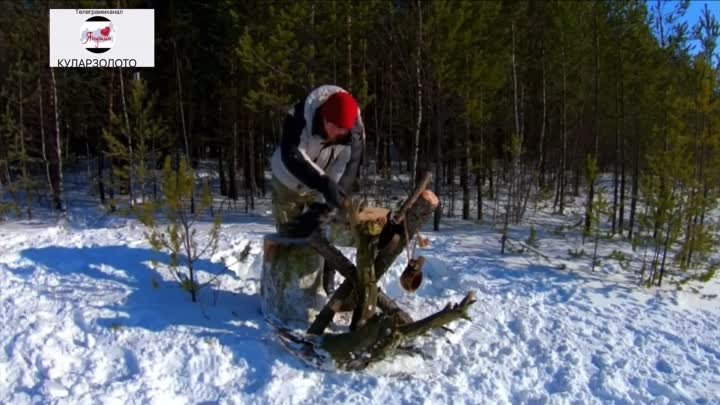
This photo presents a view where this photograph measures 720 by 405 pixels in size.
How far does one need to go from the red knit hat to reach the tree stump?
97cm

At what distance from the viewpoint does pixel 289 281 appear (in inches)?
160

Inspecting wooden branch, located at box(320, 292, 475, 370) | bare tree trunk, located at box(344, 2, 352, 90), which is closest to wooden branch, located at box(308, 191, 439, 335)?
wooden branch, located at box(320, 292, 475, 370)

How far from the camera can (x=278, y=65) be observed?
10.6m

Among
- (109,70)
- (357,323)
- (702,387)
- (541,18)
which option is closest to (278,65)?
(109,70)

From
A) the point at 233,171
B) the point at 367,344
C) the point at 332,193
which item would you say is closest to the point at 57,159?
the point at 233,171

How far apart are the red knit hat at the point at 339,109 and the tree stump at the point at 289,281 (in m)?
0.97

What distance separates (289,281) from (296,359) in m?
0.74

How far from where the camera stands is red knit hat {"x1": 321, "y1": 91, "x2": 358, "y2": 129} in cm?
376

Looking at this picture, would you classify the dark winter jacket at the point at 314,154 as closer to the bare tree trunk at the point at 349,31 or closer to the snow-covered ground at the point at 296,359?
the snow-covered ground at the point at 296,359

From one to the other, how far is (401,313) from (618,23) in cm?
973

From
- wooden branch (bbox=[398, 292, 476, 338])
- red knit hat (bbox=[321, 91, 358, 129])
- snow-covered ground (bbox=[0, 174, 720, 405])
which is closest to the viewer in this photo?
snow-covered ground (bbox=[0, 174, 720, 405])

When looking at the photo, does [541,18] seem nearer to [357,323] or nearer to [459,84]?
[459,84]

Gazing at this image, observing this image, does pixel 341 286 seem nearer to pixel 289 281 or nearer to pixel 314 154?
pixel 289 281

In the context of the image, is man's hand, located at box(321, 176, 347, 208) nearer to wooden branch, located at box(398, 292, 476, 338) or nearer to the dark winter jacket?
the dark winter jacket
